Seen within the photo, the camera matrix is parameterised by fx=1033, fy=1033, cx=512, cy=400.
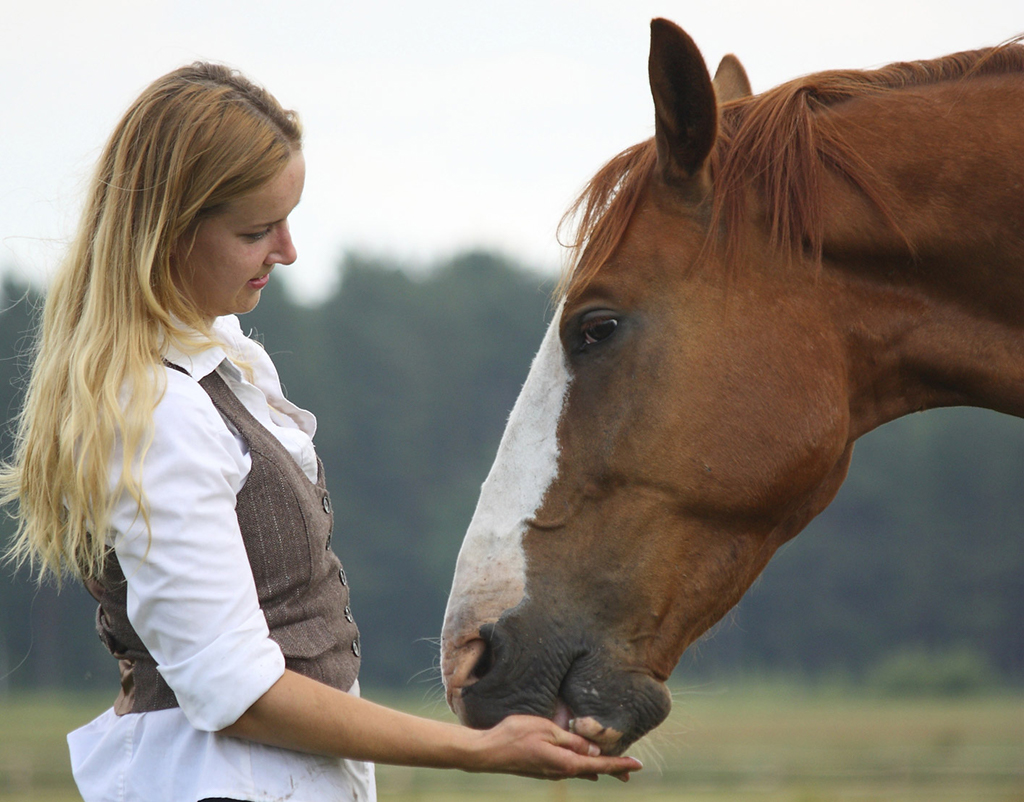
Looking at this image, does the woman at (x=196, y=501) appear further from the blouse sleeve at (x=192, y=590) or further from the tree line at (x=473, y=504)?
the tree line at (x=473, y=504)

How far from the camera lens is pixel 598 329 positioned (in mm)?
2471

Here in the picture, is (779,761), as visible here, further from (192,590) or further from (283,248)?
(192,590)

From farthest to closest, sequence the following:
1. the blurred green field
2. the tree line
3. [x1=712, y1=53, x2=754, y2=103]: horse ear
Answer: the tree line
the blurred green field
[x1=712, y1=53, x2=754, y2=103]: horse ear

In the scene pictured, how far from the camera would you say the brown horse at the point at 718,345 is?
2.35 m

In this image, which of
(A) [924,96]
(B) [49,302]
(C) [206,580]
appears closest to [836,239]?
(A) [924,96]

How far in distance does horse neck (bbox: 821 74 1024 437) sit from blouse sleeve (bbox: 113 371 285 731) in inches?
58.6

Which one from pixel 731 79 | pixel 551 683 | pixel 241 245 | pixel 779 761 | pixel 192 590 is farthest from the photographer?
pixel 779 761

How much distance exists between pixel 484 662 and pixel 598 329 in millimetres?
820

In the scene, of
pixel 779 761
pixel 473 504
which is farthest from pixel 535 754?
pixel 473 504

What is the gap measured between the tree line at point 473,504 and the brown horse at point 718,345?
40.5 meters

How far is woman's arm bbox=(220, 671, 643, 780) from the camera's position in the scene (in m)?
1.88

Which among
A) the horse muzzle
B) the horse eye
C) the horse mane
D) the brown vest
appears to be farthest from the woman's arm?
the horse mane

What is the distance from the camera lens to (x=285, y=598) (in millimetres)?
2072

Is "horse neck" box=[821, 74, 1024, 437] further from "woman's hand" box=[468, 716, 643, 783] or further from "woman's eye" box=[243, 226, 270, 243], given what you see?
"woman's eye" box=[243, 226, 270, 243]
